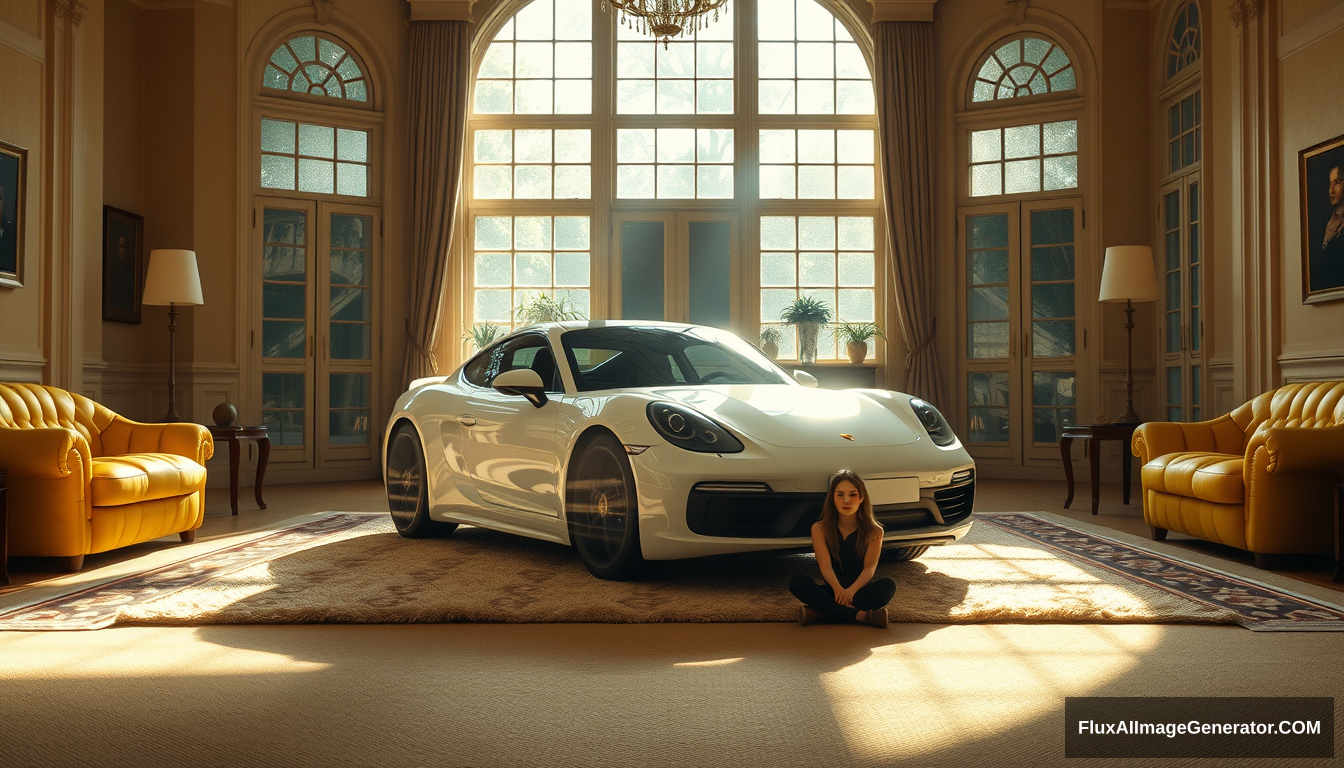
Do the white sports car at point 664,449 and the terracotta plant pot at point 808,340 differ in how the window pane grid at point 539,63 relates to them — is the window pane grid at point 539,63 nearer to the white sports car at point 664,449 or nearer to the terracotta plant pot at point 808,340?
the terracotta plant pot at point 808,340

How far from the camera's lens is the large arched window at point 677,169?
10.1m

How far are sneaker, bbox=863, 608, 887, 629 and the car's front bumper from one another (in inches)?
14.6

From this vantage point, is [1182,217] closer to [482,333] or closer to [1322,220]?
[1322,220]

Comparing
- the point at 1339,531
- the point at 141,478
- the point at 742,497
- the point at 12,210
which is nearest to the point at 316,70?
the point at 12,210

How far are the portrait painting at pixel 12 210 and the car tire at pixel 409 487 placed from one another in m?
2.92

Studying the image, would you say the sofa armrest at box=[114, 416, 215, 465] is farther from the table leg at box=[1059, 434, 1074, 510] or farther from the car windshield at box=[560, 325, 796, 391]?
the table leg at box=[1059, 434, 1074, 510]

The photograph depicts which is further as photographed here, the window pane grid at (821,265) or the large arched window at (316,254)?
the window pane grid at (821,265)

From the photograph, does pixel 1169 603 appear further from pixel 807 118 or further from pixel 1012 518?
pixel 807 118

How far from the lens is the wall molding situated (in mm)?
6027

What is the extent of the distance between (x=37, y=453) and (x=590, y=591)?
2.54 metres

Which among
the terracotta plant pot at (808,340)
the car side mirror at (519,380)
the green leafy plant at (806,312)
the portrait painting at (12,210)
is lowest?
the car side mirror at (519,380)

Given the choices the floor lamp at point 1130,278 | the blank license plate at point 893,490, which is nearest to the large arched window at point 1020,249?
the floor lamp at point 1130,278

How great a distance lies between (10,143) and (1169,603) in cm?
668

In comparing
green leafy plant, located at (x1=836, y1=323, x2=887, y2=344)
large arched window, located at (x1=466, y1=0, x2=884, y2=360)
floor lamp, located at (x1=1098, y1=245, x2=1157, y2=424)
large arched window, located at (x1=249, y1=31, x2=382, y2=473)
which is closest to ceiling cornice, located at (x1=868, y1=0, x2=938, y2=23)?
large arched window, located at (x1=466, y1=0, x2=884, y2=360)
